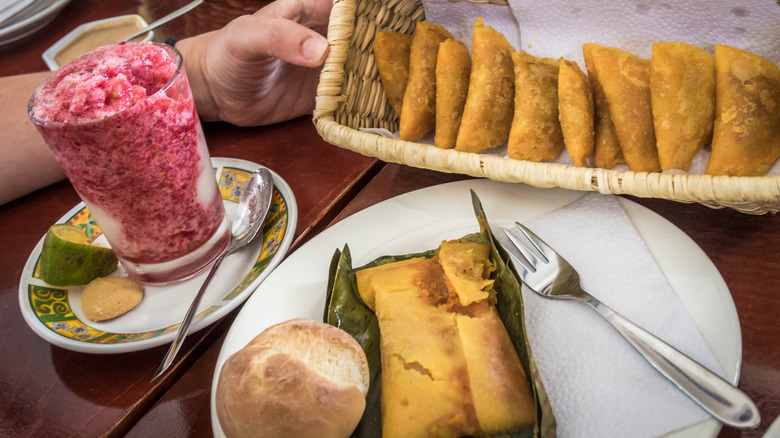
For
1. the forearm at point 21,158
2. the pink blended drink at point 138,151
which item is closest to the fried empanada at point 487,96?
the pink blended drink at point 138,151

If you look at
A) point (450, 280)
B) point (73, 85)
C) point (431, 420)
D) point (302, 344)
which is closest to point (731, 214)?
point (450, 280)

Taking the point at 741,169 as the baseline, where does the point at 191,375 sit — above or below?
below

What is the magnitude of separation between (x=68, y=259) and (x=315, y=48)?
68 centimetres

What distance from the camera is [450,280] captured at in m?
0.86

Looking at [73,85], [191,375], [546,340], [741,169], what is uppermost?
[73,85]

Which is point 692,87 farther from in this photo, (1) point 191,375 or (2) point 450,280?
(1) point 191,375

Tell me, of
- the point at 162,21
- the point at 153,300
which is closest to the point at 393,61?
the point at 153,300

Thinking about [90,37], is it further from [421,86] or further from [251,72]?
[421,86]

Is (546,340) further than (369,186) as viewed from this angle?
No

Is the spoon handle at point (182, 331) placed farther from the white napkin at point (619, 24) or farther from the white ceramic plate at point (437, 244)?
the white napkin at point (619, 24)

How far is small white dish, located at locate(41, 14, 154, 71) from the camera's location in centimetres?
202

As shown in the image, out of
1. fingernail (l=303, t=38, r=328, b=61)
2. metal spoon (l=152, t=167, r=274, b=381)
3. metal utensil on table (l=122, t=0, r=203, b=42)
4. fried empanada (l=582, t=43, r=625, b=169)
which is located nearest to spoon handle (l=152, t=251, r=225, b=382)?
metal spoon (l=152, t=167, r=274, b=381)

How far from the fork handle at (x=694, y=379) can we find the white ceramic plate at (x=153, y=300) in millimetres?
649

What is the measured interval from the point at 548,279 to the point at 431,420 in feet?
1.07
